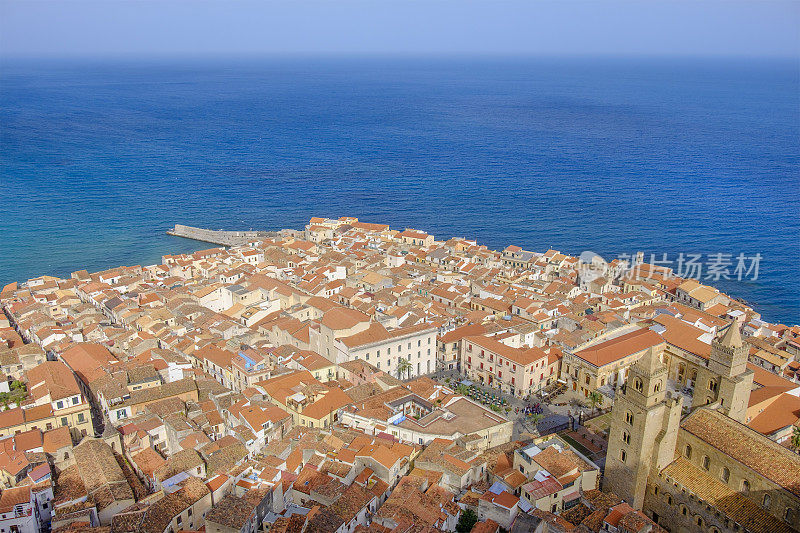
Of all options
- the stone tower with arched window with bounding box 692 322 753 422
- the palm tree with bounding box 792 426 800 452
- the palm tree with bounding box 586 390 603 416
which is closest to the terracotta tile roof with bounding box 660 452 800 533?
the stone tower with arched window with bounding box 692 322 753 422

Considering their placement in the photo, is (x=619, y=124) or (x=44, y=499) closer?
(x=44, y=499)

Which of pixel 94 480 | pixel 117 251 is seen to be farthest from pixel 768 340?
pixel 117 251

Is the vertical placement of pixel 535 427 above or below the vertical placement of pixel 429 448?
below

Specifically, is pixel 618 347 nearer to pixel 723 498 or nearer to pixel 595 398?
pixel 595 398

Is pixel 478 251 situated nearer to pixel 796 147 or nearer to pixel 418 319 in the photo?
pixel 418 319

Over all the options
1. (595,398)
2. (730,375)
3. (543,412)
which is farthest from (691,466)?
(543,412)

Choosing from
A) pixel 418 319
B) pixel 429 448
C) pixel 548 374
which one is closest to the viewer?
Result: pixel 429 448
